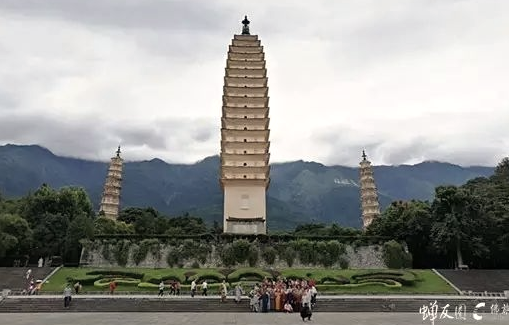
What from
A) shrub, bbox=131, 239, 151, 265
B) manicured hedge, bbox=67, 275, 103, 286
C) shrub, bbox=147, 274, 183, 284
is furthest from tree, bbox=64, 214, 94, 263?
shrub, bbox=147, 274, 183, 284

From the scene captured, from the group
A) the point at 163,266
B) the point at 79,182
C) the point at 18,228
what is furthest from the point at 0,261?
the point at 79,182

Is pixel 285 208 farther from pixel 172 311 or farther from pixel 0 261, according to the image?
pixel 172 311

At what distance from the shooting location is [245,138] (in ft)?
152

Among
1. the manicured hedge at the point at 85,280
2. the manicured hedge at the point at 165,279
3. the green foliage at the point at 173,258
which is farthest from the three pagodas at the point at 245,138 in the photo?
the manicured hedge at the point at 85,280

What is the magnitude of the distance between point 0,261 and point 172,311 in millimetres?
22977

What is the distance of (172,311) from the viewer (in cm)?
1864

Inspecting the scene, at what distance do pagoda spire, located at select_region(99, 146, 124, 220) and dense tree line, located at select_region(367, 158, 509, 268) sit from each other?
3322 centimetres

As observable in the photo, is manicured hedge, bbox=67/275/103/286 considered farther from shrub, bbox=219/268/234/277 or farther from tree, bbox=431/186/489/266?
tree, bbox=431/186/489/266

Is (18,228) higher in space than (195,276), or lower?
higher

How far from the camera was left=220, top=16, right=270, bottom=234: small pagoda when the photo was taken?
43562mm

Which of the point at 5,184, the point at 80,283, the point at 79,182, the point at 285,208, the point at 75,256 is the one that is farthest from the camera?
the point at 79,182

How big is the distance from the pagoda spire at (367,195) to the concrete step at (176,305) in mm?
40038

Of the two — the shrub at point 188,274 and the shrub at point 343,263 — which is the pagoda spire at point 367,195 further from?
the shrub at point 188,274

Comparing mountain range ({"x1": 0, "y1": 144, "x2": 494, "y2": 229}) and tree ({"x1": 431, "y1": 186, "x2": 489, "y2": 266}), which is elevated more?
mountain range ({"x1": 0, "y1": 144, "x2": 494, "y2": 229})
